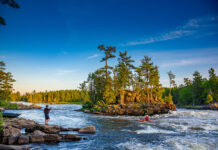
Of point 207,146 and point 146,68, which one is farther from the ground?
point 146,68

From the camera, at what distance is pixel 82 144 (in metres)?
11.0

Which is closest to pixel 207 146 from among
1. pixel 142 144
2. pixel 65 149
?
pixel 142 144

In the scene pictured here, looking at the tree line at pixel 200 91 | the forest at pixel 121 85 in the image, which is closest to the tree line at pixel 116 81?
the forest at pixel 121 85

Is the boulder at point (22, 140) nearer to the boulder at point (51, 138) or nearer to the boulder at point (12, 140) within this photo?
the boulder at point (12, 140)

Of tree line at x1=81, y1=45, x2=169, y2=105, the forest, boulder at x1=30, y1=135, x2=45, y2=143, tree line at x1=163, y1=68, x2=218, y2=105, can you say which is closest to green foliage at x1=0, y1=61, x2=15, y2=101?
the forest

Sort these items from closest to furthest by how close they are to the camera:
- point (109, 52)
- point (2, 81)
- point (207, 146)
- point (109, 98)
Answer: point (207, 146)
point (109, 98)
point (109, 52)
point (2, 81)

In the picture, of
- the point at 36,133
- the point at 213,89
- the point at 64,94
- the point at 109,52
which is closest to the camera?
the point at 36,133

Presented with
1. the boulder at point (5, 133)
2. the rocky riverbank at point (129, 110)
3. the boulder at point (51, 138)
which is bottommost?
the rocky riverbank at point (129, 110)

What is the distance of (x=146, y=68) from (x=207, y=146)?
40502 mm

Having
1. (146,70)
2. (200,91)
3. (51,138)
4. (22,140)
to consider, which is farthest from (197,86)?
(22,140)

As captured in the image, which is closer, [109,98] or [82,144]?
[82,144]

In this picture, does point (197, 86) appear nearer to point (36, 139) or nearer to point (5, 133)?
point (36, 139)

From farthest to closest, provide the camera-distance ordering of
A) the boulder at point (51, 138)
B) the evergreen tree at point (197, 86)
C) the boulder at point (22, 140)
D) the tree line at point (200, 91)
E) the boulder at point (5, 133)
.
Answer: the evergreen tree at point (197, 86) → the tree line at point (200, 91) → the boulder at point (51, 138) → the boulder at point (5, 133) → the boulder at point (22, 140)

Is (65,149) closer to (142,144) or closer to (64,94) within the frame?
(142,144)
